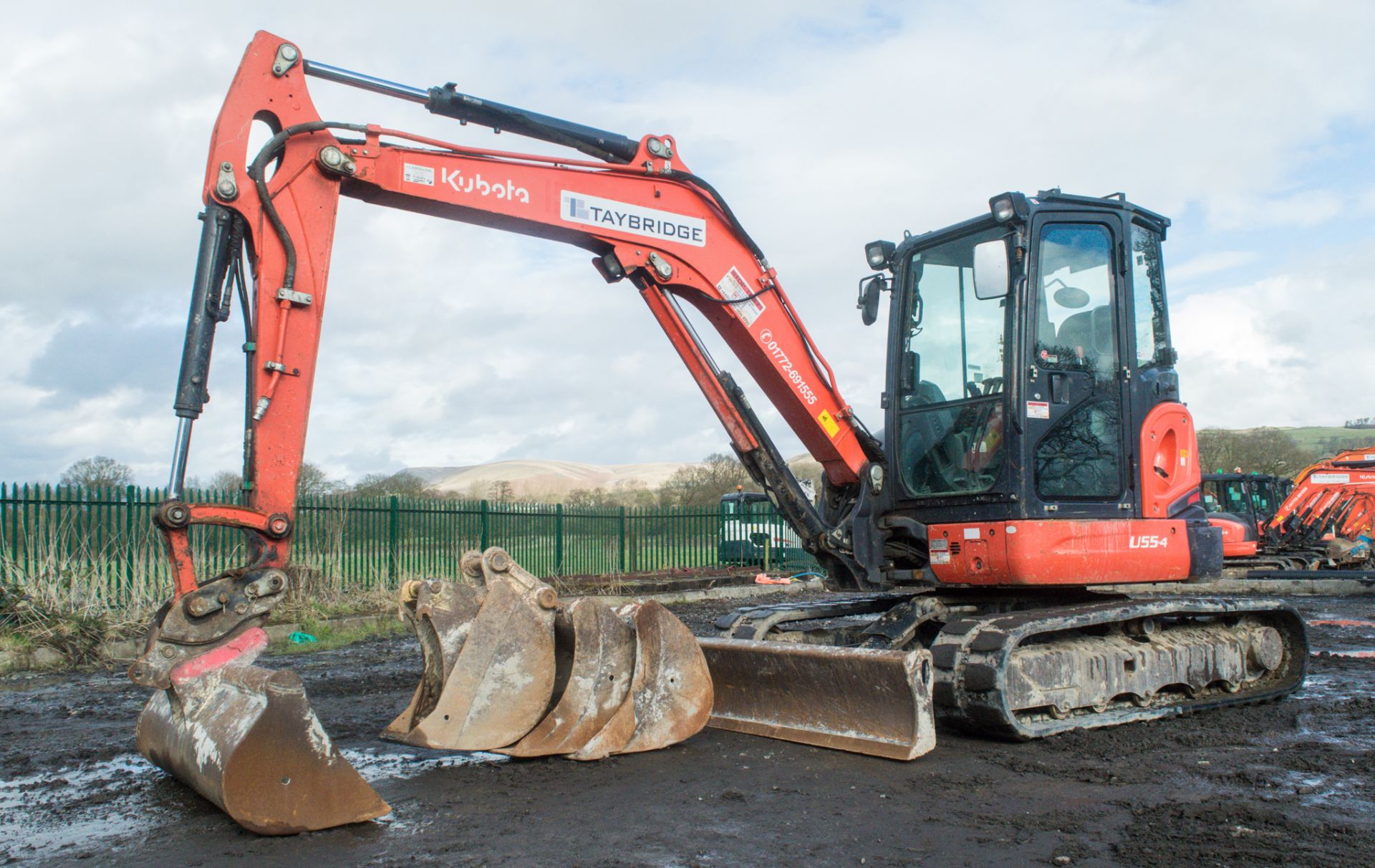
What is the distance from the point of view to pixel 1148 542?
6.39 m

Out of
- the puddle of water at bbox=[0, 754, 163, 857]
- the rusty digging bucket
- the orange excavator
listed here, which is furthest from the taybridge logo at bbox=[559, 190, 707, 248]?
the orange excavator

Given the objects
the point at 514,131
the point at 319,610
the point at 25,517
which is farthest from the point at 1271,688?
the point at 25,517

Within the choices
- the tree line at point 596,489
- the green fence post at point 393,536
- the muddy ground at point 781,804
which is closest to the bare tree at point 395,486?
the tree line at point 596,489

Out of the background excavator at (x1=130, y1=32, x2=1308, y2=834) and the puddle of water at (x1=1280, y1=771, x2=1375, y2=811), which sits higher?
the background excavator at (x1=130, y1=32, x2=1308, y2=834)

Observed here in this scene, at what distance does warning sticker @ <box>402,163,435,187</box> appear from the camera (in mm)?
5445

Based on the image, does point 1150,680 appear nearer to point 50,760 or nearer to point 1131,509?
point 1131,509

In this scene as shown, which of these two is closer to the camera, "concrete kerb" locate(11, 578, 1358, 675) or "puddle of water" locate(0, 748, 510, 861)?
"puddle of water" locate(0, 748, 510, 861)

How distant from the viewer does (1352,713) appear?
6.61 metres

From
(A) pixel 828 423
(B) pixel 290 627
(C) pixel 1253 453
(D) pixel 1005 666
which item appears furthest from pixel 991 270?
(C) pixel 1253 453

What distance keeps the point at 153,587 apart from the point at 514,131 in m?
7.31

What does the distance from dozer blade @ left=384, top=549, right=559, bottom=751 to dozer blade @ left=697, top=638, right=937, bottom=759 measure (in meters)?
1.32

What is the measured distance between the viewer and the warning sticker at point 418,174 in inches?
214

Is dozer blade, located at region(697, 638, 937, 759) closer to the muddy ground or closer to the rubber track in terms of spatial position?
the muddy ground

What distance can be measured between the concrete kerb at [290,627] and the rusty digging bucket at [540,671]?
11.6 inches
